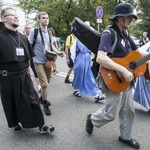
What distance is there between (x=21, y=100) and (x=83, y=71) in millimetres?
2224

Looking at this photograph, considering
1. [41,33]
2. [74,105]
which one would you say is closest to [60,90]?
[74,105]

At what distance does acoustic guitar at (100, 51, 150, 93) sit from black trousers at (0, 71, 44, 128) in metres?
1.15

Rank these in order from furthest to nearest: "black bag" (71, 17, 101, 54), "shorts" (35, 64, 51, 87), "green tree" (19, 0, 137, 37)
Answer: "green tree" (19, 0, 137, 37)
"shorts" (35, 64, 51, 87)
"black bag" (71, 17, 101, 54)

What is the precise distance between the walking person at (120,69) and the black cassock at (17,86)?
0.87 m

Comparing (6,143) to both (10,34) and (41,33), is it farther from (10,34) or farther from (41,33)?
(41,33)

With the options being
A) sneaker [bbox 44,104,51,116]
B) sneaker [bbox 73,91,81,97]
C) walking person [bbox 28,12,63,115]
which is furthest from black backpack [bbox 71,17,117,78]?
sneaker [bbox 73,91,81,97]

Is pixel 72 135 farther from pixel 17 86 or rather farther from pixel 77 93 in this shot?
pixel 77 93

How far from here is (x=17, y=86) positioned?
3.09 metres

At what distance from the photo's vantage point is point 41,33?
4113 millimetres

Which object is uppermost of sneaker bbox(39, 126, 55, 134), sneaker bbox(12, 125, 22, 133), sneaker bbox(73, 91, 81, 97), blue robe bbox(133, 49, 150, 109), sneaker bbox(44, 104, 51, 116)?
blue robe bbox(133, 49, 150, 109)

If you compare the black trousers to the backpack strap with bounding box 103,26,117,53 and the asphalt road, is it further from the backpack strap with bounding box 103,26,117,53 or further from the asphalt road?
the backpack strap with bounding box 103,26,117,53

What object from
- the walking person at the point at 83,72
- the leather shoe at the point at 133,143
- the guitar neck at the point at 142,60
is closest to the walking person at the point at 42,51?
the walking person at the point at 83,72

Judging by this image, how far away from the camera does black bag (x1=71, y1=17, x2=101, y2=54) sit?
2.77m

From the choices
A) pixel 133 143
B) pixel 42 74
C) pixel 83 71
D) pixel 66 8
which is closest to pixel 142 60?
pixel 133 143
